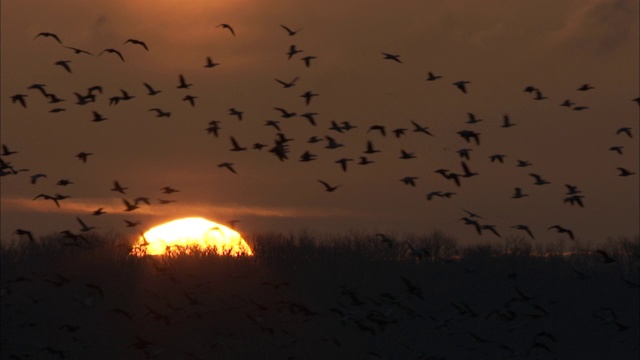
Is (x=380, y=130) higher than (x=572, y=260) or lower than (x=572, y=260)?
lower

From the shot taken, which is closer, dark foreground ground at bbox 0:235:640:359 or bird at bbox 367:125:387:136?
bird at bbox 367:125:387:136

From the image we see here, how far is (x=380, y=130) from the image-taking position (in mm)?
29531

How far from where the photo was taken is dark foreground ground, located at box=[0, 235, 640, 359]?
47656 mm

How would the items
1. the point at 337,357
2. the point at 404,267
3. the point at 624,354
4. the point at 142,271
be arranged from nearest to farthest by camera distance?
the point at 337,357
the point at 624,354
the point at 142,271
the point at 404,267

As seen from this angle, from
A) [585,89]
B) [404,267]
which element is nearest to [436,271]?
[404,267]

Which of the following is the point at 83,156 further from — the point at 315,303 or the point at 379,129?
the point at 315,303

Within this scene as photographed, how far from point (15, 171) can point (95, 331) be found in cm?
2389

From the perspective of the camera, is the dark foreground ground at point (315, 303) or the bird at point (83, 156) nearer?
the bird at point (83, 156)

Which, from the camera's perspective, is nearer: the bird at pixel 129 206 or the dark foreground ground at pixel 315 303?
the bird at pixel 129 206

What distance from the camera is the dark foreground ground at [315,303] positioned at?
4766 centimetres

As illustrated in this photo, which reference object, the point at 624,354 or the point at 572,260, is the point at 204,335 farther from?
the point at 572,260

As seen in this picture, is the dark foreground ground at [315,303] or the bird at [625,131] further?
the dark foreground ground at [315,303]

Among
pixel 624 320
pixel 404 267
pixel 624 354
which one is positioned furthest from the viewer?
pixel 404 267

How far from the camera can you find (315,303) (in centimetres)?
6019
